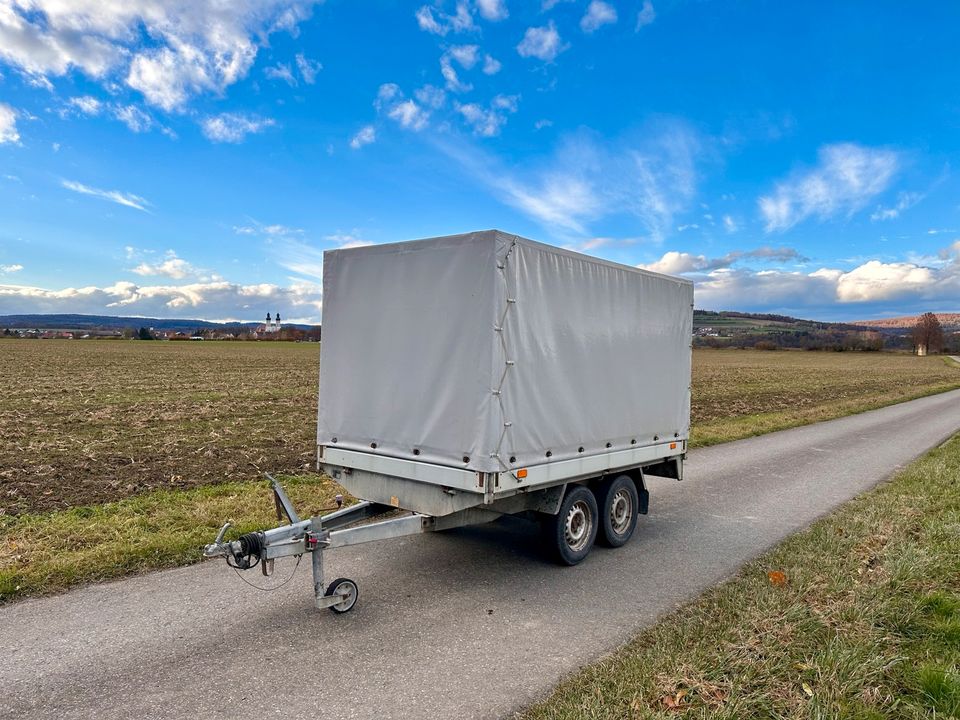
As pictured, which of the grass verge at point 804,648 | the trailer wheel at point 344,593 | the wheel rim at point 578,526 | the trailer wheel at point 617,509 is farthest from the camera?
the trailer wheel at point 617,509

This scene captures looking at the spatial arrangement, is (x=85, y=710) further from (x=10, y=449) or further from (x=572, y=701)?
(x=10, y=449)

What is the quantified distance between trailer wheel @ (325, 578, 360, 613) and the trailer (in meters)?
0.02

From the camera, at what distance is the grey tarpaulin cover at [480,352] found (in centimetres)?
553

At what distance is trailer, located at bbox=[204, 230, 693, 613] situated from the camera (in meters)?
5.47

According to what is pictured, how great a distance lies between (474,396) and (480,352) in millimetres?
387

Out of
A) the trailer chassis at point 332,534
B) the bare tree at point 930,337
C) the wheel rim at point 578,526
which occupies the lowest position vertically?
the wheel rim at point 578,526

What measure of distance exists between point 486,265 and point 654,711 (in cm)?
350

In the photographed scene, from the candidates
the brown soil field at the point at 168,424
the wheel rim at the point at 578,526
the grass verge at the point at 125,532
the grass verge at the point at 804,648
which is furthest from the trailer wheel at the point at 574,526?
the brown soil field at the point at 168,424

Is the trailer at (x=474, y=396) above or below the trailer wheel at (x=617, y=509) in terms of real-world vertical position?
above

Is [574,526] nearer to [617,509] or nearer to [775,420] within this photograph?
[617,509]

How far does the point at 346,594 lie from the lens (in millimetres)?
5195

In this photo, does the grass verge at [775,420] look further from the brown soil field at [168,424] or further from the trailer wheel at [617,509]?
the trailer wheel at [617,509]

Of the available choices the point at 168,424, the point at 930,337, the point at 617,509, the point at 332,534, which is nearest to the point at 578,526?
the point at 617,509

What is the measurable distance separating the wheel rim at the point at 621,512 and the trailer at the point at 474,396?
0.7 inches
